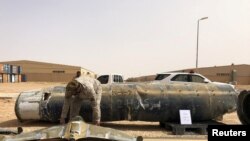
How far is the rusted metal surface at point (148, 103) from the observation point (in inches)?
387

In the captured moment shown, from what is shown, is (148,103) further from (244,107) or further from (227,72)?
(227,72)

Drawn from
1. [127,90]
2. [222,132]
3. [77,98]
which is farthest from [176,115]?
[222,132]

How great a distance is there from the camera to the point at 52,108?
393 inches

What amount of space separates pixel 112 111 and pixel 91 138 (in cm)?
538

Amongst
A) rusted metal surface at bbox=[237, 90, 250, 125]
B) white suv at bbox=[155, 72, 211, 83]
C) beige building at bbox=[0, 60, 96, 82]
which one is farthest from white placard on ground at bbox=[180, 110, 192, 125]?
beige building at bbox=[0, 60, 96, 82]

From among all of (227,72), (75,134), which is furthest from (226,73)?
(75,134)

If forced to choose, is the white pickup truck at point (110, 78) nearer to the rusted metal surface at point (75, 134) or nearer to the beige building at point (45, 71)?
the rusted metal surface at point (75, 134)

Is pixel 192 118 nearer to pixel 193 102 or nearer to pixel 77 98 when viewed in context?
pixel 193 102

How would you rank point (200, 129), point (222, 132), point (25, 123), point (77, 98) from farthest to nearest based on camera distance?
1. point (25, 123)
2. point (200, 129)
3. point (77, 98)
4. point (222, 132)

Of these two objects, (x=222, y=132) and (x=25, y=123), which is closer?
(x=222, y=132)

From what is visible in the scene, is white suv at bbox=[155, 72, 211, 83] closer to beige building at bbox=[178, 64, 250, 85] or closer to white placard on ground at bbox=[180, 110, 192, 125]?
white placard on ground at bbox=[180, 110, 192, 125]

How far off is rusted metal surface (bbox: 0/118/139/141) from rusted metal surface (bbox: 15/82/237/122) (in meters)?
5.05

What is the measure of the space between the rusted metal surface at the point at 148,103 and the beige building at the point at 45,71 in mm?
60540

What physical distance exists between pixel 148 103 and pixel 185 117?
1.04 m
